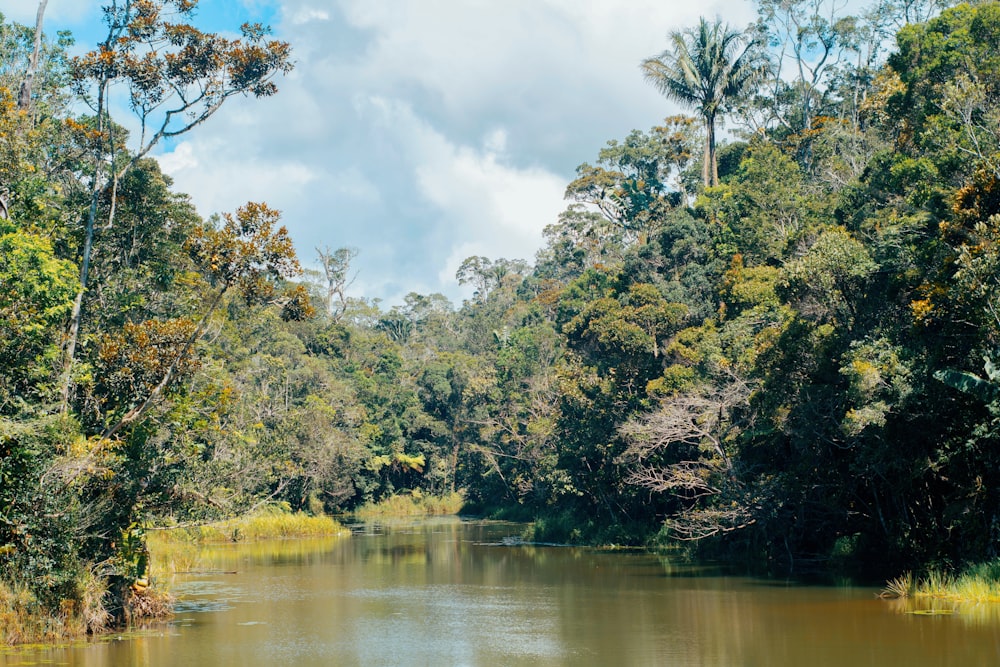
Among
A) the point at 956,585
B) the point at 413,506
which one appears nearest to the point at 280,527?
the point at 413,506

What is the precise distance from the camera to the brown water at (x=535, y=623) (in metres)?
15.0

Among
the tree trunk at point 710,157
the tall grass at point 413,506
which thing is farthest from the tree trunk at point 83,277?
the tall grass at point 413,506

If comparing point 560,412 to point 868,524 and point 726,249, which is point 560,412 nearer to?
point 726,249

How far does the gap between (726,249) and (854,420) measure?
56.1ft

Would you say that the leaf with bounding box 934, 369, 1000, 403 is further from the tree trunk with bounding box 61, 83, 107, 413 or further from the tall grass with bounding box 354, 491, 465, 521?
the tall grass with bounding box 354, 491, 465, 521

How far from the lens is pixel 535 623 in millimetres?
Answer: 18812

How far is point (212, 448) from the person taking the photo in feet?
101

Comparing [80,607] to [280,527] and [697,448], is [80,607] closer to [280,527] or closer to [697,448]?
[697,448]

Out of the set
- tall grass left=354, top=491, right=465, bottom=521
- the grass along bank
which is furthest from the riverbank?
tall grass left=354, top=491, right=465, bottom=521

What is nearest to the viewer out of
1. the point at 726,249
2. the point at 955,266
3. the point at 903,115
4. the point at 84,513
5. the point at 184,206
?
the point at 84,513

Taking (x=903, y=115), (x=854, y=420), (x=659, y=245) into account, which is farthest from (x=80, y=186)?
(x=659, y=245)

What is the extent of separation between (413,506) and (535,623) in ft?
133

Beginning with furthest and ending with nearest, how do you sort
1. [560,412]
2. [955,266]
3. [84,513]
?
[560,412], [955,266], [84,513]

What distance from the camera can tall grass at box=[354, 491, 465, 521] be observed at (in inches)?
2207
